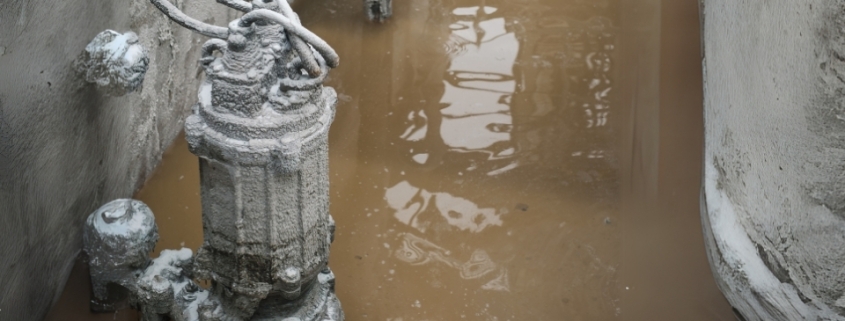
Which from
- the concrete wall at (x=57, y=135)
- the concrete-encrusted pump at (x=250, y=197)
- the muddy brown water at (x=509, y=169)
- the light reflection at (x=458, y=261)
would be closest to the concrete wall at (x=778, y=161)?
the muddy brown water at (x=509, y=169)

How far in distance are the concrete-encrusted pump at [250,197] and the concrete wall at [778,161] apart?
62.3 inches

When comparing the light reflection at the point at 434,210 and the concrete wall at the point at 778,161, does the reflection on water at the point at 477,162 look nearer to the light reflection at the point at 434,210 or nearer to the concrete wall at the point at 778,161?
the light reflection at the point at 434,210

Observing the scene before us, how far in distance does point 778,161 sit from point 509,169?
1502mm

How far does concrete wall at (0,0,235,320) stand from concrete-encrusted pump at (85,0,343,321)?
0.23 meters

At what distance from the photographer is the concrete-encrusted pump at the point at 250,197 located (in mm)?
2844

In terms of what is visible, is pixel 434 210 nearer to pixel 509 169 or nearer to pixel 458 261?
pixel 458 261

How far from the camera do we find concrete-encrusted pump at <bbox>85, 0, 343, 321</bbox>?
2844 mm

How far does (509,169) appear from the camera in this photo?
4594mm

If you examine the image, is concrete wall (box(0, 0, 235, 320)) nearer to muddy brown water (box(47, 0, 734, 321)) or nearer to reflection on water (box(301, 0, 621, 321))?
muddy brown water (box(47, 0, 734, 321))

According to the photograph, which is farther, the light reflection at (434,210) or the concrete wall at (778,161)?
the light reflection at (434,210)

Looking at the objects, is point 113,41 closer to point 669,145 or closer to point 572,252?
point 572,252

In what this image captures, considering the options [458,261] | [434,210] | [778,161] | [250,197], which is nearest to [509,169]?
[434,210]

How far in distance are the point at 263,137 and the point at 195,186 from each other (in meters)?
1.63

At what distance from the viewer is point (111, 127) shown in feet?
12.9
